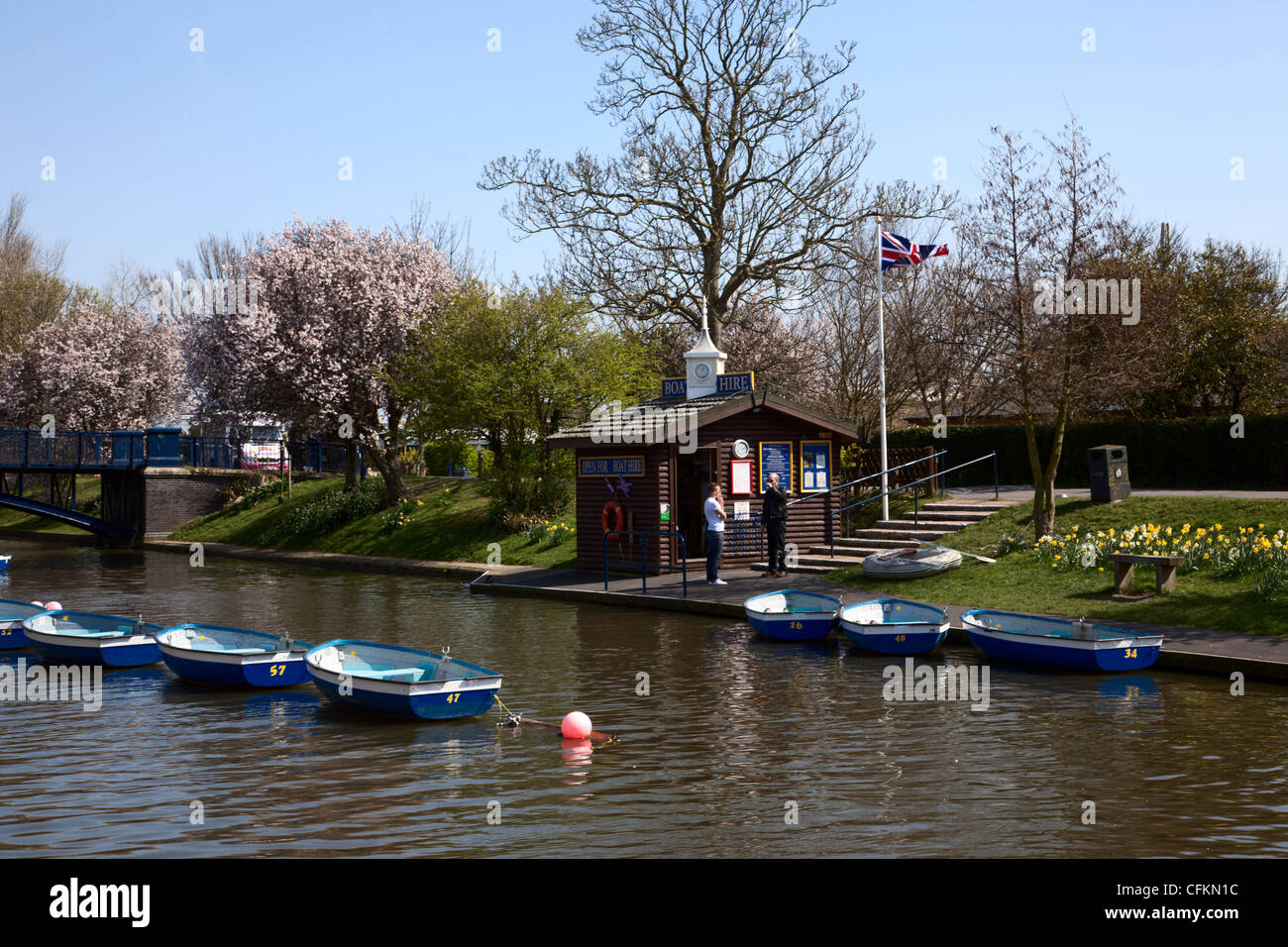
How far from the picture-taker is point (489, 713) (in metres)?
13.8

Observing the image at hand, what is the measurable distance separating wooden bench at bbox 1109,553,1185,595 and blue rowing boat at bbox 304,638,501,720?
1145cm

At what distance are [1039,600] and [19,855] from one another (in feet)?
52.4

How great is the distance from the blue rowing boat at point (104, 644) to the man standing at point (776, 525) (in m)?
12.8

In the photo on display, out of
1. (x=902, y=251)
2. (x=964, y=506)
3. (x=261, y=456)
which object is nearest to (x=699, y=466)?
(x=964, y=506)

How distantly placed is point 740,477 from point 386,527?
624 inches

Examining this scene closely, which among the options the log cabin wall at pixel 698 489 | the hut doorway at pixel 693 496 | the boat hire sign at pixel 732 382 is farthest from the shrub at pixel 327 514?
the boat hire sign at pixel 732 382

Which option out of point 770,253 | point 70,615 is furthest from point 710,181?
point 70,615

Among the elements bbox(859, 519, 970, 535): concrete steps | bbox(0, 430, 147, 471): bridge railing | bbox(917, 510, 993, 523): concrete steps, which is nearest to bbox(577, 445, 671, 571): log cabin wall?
bbox(859, 519, 970, 535): concrete steps

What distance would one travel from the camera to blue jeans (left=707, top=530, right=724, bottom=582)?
24.7m

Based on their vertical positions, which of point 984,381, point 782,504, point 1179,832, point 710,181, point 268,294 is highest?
point 710,181

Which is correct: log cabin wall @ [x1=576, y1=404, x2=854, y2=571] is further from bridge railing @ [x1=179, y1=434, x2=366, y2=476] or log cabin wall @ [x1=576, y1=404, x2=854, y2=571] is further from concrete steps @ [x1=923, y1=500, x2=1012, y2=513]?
bridge railing @ [x1=179, y1=434, x2=366, y2=476]

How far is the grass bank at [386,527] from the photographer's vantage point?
32938 millimetres

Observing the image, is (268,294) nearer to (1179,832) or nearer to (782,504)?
(782,504)
